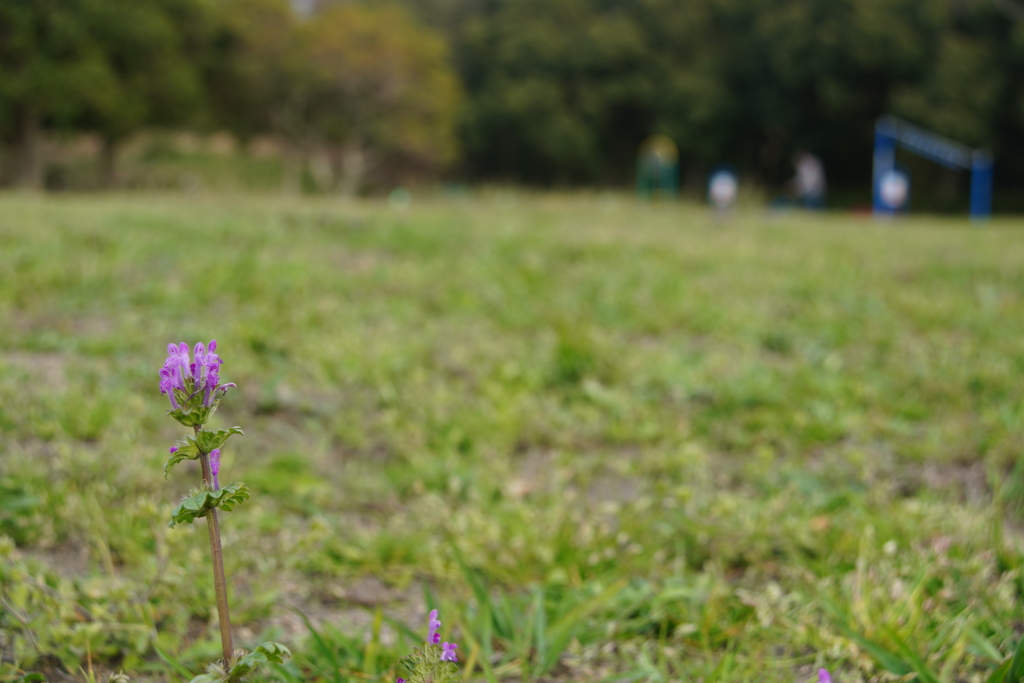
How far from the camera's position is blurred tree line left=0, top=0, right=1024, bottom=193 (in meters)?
25.7

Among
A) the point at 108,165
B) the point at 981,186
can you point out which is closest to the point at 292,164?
the point at 108,165

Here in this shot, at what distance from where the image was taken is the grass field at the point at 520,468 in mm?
1652

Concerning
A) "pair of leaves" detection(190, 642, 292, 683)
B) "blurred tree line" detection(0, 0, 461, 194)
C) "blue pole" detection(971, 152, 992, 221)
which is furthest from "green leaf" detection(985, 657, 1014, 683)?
"blurred tree line" detection(0, 0, 461, 194)

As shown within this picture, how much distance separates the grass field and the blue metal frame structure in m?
20.2

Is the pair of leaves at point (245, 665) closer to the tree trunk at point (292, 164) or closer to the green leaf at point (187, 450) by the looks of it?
the green leaf at point (187, 450)

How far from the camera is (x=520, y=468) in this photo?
271 cm

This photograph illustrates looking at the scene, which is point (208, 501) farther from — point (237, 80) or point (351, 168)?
point (237, 80)

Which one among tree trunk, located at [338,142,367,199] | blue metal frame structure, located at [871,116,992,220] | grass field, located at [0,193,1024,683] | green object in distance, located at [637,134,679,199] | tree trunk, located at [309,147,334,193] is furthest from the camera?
tree trunk, located at [309,147,334,193]

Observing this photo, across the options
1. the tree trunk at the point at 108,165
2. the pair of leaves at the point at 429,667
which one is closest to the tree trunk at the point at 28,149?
the tree trunk at the point at 108,165

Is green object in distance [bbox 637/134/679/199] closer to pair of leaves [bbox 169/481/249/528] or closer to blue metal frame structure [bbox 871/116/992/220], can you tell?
blue metal frame structure [bbox 871/116/992/220]

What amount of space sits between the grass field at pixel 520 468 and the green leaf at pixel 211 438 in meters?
0.56

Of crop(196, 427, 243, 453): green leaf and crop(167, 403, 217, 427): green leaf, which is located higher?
crop(167, 403, 217, 427): green leaf

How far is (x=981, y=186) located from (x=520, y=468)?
29.4m

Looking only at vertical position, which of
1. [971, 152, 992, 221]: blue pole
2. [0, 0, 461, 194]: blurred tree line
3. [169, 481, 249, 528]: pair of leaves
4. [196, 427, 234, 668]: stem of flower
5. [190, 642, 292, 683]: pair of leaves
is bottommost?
[190, 642, 292, 683]: pair of leaves
